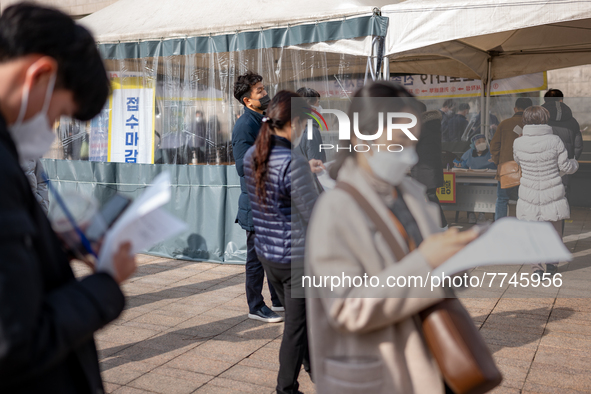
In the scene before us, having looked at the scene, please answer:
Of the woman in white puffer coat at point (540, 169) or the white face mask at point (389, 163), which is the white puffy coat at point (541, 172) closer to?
the woman in white puffer coat at point (540, 169)

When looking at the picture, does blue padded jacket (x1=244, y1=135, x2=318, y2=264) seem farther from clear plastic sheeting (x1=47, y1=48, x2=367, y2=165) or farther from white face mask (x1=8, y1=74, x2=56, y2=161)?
clear plastic sheeting (x1=47, y1=48, x2=367, y2=165)

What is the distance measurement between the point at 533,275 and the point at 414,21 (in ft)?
9.65

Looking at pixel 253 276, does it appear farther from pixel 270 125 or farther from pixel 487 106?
pixel 487 106

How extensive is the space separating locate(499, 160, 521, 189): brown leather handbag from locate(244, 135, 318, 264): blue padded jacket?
366cm

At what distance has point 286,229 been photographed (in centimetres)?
306

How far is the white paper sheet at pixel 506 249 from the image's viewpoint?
4.32ft

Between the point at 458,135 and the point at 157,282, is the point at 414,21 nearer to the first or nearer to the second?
the point at 157,282

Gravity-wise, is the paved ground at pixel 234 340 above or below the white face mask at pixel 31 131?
below

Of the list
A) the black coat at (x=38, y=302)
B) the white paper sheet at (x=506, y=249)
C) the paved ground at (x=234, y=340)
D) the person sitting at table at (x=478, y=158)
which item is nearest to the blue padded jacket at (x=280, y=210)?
the paved ground at (x=234, y=340)

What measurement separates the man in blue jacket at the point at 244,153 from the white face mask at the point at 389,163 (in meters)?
3.00

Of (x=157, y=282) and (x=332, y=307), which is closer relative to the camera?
(x=332, y=307)

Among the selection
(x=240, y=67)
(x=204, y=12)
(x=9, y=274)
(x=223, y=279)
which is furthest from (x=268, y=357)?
(x=204, y=12)

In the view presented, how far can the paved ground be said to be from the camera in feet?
11.1

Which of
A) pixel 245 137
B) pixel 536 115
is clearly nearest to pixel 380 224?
pixel 245 137
